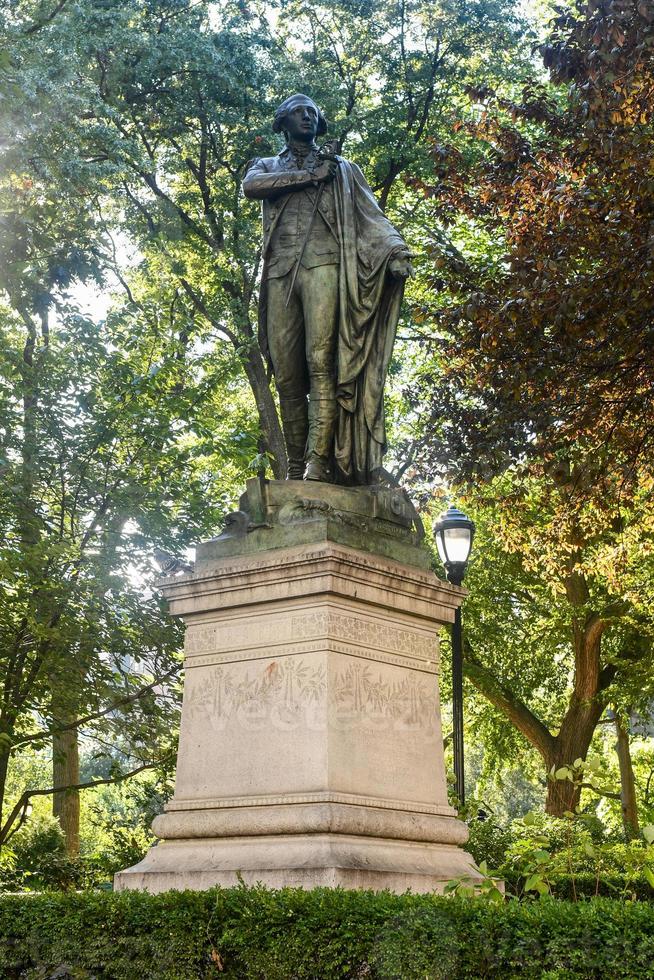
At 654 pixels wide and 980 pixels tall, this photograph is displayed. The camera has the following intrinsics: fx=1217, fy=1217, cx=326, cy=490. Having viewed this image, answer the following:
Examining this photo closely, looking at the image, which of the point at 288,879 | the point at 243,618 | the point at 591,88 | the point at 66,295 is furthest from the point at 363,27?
the point at 288,879

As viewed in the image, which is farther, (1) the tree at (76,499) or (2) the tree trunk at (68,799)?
(2) the tree trunk at (68,799)

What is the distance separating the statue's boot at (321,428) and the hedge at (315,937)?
3.09 meters

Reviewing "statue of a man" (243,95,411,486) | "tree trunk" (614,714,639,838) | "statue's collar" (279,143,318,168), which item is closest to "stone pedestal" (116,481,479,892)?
"statue of a man" (243,95,411,486)

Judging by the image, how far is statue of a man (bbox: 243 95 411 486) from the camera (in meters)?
8.26

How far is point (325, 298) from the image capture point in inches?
325

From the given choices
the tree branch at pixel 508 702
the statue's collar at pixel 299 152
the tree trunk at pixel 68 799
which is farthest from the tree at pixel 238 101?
the statue's collar at pixel 299 152

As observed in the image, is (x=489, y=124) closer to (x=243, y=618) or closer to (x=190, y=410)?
(x=190, y=410)

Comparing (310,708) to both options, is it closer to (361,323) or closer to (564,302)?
(361,323)

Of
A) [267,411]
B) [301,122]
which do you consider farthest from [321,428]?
[267,411]

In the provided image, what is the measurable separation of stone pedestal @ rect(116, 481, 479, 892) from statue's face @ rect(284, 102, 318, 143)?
99.6 inches

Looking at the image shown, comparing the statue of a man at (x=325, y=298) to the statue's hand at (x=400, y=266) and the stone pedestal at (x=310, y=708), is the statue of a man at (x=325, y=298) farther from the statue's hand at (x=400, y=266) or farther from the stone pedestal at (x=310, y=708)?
the stone pedestal at (x=310, y=708)

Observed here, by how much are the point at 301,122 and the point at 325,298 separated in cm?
128

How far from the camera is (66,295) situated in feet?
50.4

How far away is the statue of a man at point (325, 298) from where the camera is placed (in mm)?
8258
